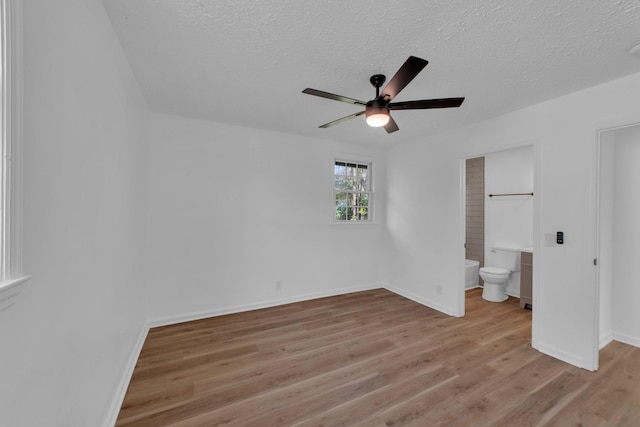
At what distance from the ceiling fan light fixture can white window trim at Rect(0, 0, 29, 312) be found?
5.98 ft

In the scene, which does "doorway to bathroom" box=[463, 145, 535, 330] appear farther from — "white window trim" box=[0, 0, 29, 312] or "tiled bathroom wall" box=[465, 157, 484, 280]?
"white window trim" box=[0, 0, 29, 312]

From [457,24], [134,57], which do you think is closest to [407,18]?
[457,24]

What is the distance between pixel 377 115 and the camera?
6.61ft

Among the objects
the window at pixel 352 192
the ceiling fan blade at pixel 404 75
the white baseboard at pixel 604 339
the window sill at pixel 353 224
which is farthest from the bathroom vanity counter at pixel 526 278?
the ceiling fan blade at pixel 404 75

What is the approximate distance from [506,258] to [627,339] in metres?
1.65

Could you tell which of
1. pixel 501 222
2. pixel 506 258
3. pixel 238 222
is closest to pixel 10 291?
pixel 238 222

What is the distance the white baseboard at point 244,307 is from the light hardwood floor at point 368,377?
0.34ft

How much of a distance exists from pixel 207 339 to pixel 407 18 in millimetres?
3330

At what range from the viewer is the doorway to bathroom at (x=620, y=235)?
2.65 metres

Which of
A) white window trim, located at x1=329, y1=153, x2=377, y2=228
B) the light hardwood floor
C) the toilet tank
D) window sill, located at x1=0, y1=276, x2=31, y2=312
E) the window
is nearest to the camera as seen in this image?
window sill, located at x1=0, y1=276, x2=31, y2=312

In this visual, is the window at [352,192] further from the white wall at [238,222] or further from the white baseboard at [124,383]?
the white baseboard at [124,383]

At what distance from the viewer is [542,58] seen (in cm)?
190

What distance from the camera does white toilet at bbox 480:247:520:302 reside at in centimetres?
390

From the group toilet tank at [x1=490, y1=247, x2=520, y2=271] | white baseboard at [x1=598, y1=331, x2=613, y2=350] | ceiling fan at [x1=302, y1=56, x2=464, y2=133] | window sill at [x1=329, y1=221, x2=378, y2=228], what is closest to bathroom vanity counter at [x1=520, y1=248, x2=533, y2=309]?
toilet tank at [x1=490, y1=247, x2=520, y2=271]
